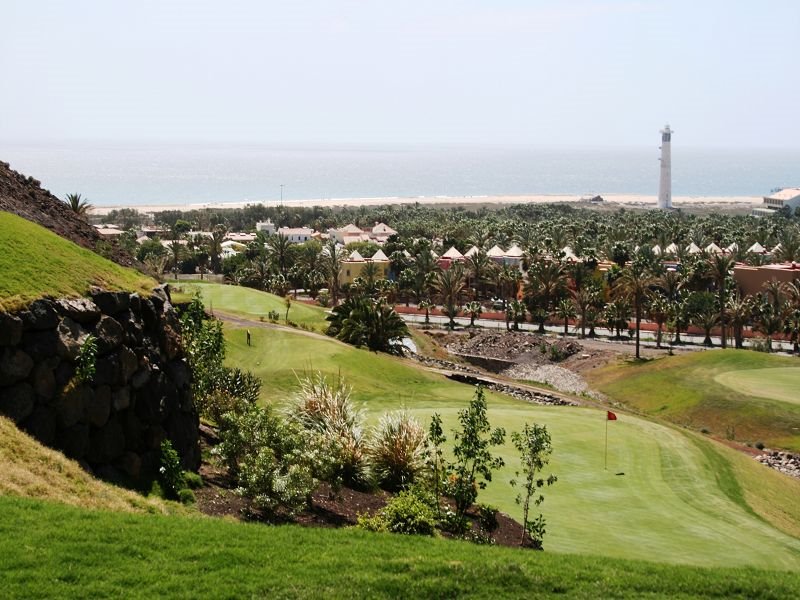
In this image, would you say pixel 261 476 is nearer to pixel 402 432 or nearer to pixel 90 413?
pixel 90 413

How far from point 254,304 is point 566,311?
1132 inches

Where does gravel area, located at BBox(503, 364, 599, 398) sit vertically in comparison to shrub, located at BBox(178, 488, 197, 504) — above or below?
below

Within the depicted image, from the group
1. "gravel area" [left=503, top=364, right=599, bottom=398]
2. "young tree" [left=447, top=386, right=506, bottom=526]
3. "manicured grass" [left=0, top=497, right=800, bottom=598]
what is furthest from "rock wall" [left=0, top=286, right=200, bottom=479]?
"gravel area" [left=503, top=364, right=599, bottom=398]

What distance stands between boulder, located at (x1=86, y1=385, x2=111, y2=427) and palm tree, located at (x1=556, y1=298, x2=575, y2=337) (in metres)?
67.1

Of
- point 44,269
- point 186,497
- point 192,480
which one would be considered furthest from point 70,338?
point 192,480

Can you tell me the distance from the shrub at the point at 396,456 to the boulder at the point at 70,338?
8.52 m

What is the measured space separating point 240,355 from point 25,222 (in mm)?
25961

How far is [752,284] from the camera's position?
3403 inches

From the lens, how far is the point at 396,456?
23250 millimetres

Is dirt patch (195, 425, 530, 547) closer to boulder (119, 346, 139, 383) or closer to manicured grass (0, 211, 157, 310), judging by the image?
boulder (119, 346, 139, 383)

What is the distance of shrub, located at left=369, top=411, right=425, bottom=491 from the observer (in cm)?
2314

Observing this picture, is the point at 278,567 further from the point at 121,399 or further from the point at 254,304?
the point at 254,304

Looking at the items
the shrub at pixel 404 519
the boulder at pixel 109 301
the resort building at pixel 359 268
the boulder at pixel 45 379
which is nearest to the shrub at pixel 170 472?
the boulder at pixel 45 379

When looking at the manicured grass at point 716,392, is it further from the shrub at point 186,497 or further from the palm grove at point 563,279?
the shrub at point 186,497
